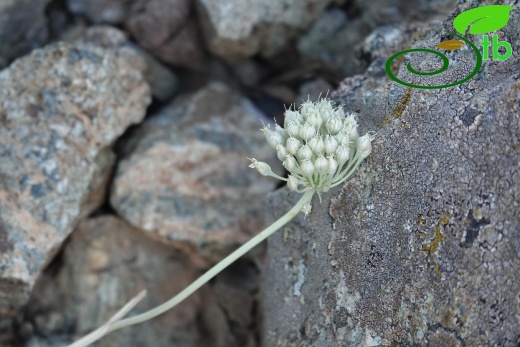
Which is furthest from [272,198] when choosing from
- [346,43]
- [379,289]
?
[346,43]

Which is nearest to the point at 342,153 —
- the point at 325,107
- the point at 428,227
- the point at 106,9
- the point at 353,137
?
the point at 353,137

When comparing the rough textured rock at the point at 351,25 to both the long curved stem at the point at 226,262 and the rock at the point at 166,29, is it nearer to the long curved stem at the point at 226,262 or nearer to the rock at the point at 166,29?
the rock at the point at 166,29

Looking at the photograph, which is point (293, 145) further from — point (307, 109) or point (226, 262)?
point (226, 262)

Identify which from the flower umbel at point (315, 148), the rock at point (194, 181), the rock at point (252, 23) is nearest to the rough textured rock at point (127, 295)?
the rock at point (194, 181)

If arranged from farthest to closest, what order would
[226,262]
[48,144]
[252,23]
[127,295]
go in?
[252,23] → [127,295] → [48,144] → [226,262]

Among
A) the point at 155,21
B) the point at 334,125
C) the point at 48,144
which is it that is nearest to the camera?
the point at 334,125

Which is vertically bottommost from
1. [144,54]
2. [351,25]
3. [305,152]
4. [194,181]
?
[194,181]
